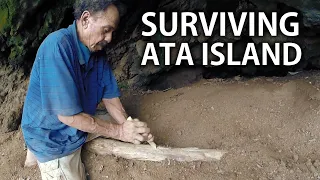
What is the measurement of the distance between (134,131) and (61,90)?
0.58m

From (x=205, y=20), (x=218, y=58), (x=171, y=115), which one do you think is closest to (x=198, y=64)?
(x=218, y=58)

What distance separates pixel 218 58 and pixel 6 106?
9.60ft

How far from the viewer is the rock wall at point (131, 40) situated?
3.55 metres

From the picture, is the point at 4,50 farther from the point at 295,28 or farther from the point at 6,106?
the point at 295,28

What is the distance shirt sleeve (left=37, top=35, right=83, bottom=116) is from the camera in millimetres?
2389

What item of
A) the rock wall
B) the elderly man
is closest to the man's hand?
the elderly man

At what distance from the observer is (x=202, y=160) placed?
284 cm

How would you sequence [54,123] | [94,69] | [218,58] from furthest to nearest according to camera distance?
1. [218,58]
2. [94,69]
3. [54,123]

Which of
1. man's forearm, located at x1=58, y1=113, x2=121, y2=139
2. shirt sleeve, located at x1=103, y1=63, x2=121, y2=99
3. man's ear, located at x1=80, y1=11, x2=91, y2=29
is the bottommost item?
man's forearm, located at x1=58, y1=113, x2=121, y2=139

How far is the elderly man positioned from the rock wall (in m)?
1.01

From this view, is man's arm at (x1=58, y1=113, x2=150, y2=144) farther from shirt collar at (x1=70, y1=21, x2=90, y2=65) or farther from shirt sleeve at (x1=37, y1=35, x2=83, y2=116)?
shirt collar at (x1=70, y1=21, x2=90, y2=65)

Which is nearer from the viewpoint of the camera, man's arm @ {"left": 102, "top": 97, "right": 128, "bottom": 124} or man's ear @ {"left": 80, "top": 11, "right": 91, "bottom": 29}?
man's ear @ {"left": 80, "top": 11, "right": 91, "bottom": 29}

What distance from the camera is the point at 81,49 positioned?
2625mm

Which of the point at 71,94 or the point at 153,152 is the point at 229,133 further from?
the point at 71,94
